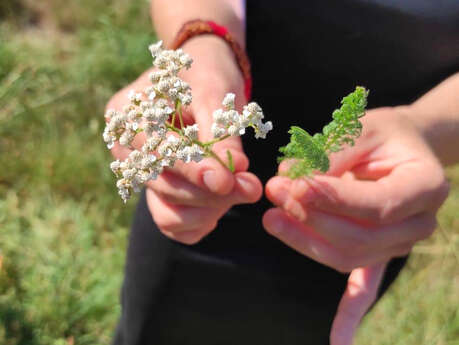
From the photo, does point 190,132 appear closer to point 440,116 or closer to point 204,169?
point 204,169

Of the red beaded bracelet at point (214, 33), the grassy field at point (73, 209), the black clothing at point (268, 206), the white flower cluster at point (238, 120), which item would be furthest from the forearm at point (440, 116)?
the grassy field at point (73, 209)

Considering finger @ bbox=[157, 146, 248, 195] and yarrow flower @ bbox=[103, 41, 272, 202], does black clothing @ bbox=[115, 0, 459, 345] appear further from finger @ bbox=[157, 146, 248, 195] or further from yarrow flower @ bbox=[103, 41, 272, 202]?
yarrow flower @ bbox=[103, 41, 272, 202]

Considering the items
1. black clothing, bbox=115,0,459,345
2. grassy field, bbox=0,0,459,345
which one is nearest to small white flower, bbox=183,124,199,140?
black clothing, bbox=115,0,459,345

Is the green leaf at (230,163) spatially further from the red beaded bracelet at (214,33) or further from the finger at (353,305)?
the finger at (353,305)

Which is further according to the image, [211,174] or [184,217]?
[184,217]

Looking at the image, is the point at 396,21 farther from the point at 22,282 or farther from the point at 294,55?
the point at 22,282

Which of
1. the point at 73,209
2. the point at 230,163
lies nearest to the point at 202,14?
the point at 230,163
